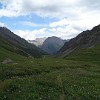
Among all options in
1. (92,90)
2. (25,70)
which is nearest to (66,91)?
(92,90)

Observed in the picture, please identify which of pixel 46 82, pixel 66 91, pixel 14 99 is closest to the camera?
pixel 14 99

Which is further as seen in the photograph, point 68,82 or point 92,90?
point 68,82

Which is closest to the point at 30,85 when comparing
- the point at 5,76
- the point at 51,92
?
the point at 51,92

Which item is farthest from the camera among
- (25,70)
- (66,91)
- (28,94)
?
(25,70)

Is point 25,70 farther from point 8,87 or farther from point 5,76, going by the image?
point 8,87

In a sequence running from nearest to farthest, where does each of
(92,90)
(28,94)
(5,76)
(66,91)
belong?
(28,94) → (66,91) → (92,90) → (5,76)

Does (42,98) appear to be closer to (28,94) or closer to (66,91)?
(28,94)

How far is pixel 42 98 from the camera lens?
22047mm

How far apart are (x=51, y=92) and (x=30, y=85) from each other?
11.5 feet

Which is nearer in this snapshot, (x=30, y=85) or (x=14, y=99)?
(x=14, y=99)

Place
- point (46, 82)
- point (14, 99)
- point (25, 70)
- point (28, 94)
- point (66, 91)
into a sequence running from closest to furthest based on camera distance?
1. point (14, 99)
2. point (28, 94)
3. point (66, 91)
4. point (46, 82)
5. point (25, 70)

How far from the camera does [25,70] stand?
4444cm

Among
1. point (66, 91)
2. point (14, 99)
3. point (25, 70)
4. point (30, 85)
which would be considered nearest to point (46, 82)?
point (30, 85)

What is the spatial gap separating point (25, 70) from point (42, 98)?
891 inches
